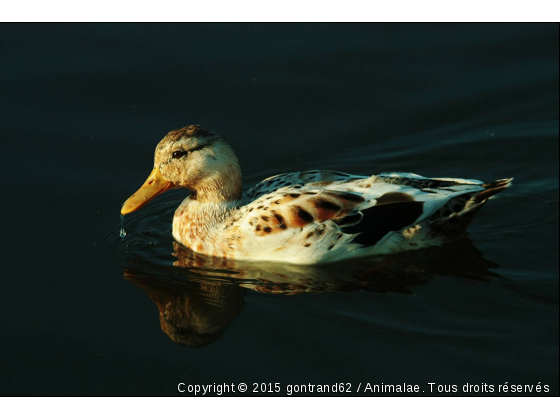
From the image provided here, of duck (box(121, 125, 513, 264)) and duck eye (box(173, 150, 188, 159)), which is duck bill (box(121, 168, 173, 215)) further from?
duck eye (box(173, 150, 188, 159))

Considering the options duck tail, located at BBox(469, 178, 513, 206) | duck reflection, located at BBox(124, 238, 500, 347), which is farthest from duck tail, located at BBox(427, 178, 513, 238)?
duck reflection, located at BBox(124, 238, 500, 347)

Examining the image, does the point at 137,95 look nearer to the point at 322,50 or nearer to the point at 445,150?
the point at 322,50

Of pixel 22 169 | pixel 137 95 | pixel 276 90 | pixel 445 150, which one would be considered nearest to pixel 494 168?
pixel 445 150

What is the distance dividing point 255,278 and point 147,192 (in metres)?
1.76

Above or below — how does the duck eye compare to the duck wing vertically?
above

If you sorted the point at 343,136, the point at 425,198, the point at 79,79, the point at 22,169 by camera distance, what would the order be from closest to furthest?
the point at 425,198
the point at 22,169
the point at 343,136
the point at 79,79

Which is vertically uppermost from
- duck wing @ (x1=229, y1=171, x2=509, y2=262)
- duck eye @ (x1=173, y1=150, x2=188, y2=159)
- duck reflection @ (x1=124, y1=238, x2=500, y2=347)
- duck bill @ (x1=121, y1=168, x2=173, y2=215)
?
duck eye @ (x1=173, y1=150, x2=188, y2=159)

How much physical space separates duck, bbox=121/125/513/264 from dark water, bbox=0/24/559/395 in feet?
0.77

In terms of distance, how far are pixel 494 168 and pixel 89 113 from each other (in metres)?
5.97

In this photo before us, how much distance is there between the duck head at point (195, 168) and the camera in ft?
29.8

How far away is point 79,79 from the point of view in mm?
12328

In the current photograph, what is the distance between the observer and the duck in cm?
872

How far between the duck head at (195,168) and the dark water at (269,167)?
2.45ft

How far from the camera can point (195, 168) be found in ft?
30.1
